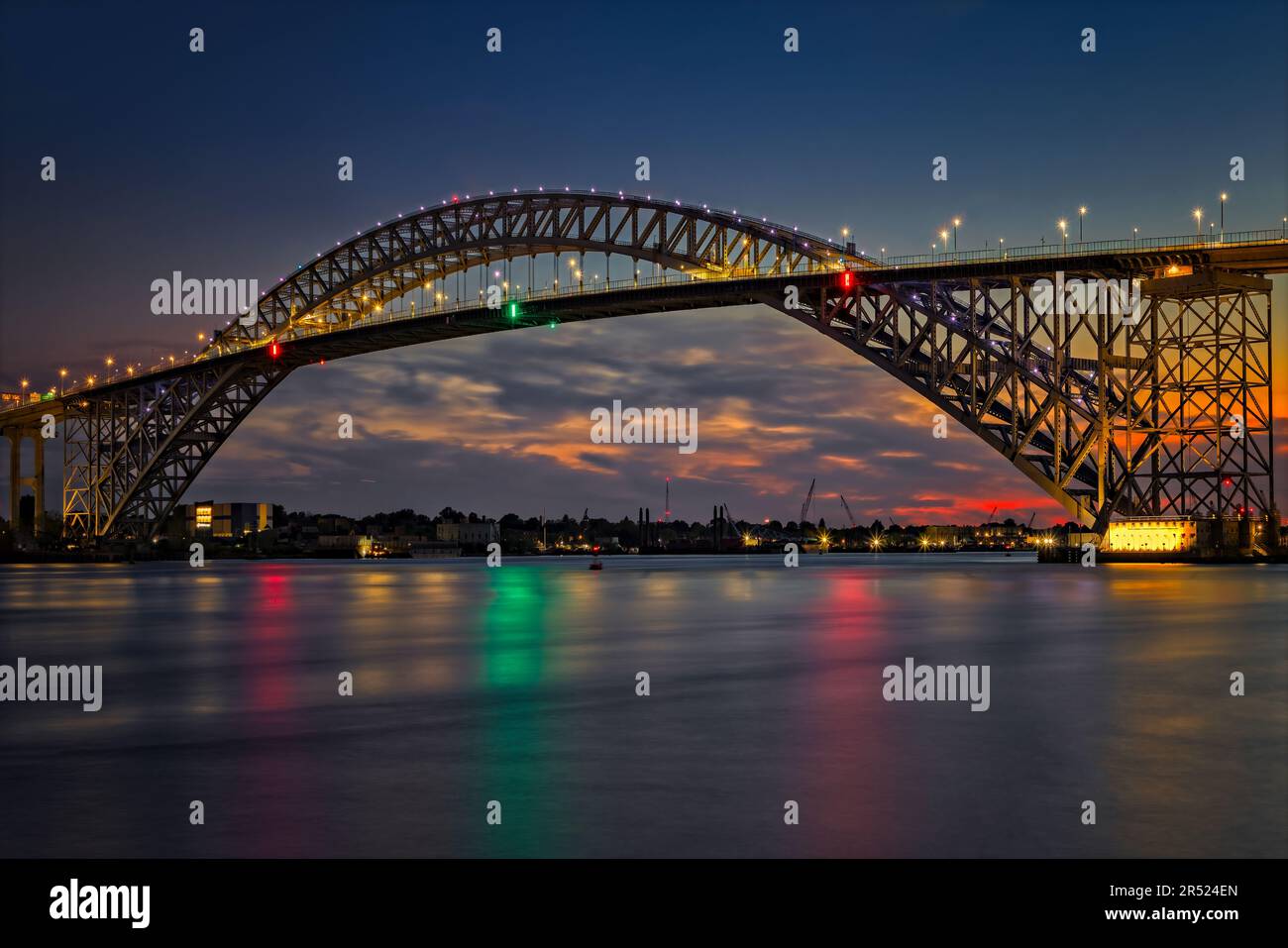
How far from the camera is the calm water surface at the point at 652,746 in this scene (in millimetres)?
6921

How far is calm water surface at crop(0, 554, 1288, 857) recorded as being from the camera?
272 inches

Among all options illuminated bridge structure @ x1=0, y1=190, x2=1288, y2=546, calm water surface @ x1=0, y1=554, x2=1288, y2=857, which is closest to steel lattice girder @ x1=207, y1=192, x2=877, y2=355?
illuminated bridge structure @ x1=0, y1=190, x2=1288, y2=546

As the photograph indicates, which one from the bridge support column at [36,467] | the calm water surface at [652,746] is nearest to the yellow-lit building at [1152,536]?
the calm water surface at [652,746]

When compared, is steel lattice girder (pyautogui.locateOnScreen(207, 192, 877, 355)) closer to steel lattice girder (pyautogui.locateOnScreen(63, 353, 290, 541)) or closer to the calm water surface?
steel lattice girder (pyautogui.locateOnScreen(63, 353, 290, 541))

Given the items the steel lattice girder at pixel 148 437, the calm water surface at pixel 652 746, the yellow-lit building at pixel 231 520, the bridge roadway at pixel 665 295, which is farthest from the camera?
the yellow-lit building at pixel 231 520

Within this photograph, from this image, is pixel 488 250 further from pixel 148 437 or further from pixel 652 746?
pixel 652 746

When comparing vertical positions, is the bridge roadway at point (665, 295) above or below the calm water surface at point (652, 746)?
above

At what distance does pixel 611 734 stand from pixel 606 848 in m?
3.95

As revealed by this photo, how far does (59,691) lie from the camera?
45.4 feet

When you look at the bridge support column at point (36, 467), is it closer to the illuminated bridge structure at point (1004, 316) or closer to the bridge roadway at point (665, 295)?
the bridge roadway at point (665, 295)

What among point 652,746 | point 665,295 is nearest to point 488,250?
point 665,295

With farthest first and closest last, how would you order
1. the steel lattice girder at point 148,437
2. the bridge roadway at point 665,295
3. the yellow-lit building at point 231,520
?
the yellow-lit building at point 231,520 → the steel lattice girder at point 148,437 → the bridge roadway at point 665,295

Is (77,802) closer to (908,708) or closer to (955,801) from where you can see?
(955,801)

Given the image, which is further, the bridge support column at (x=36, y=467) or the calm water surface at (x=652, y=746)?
the bridge support column at (x=36, y=467)
